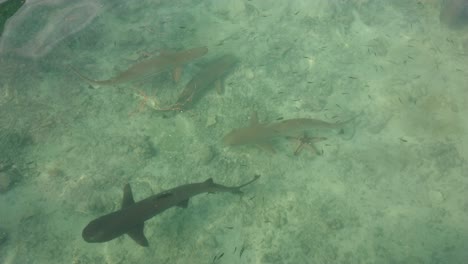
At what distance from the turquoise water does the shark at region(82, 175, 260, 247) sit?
1043 mm

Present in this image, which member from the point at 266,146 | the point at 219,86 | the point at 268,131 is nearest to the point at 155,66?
the point at 219,86

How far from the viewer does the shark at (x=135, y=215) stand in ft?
16.7

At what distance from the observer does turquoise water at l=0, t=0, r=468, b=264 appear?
6594 millimetres

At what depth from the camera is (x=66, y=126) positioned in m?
7.43

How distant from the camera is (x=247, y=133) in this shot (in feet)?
24.2

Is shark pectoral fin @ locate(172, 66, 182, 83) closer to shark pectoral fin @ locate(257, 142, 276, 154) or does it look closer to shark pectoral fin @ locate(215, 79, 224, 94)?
shark pectoral fin @ locate(215, 79, 224, 94)

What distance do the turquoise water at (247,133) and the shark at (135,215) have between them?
104 cm

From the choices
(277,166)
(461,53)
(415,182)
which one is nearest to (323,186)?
(277,166)

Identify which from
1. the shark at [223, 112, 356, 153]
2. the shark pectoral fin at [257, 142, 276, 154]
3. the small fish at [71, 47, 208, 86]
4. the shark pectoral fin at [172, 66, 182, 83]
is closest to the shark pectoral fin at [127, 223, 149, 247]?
the shark at [223, 112, 356, 153]

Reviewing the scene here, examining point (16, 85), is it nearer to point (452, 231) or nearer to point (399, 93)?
point (399, 93)

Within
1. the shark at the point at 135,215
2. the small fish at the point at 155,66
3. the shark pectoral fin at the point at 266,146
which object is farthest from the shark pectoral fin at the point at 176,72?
the shark at the point at 135,215

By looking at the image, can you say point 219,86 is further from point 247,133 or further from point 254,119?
point 247,133

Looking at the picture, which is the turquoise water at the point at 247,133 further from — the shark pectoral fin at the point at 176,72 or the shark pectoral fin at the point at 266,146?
the shark pectoral fin at the point at 176,72

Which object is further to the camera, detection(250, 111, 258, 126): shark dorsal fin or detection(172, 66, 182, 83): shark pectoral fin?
detection(172, 66, 182, 83): shark pectoral fin
